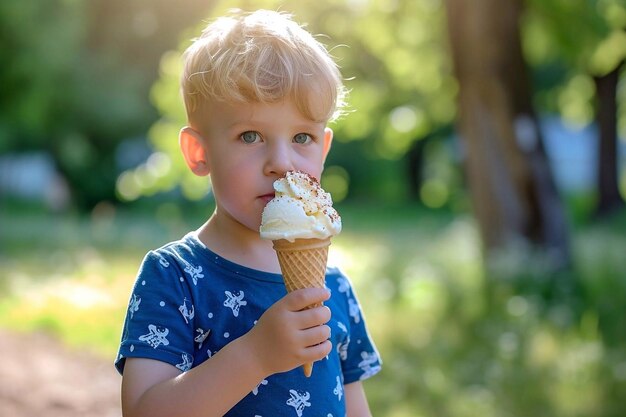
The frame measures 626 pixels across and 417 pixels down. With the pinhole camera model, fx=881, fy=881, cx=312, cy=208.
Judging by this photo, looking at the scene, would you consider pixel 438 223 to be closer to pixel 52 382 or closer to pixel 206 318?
pixel 52 382

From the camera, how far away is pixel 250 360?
1.91 metres

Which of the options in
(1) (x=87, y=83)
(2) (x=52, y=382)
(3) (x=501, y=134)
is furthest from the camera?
(1) (x=87, y=83)

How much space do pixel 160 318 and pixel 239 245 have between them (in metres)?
0.30

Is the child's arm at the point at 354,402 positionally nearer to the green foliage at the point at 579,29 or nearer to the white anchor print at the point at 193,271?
the white anchor print at the point at 193,271

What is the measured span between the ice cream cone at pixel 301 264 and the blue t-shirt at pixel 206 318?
0.46 ft

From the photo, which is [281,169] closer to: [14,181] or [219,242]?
[219,242]

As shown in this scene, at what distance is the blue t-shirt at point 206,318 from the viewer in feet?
6.63

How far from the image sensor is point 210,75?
212cm

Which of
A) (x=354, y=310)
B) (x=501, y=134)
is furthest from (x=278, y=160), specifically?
(x=501, y=134)

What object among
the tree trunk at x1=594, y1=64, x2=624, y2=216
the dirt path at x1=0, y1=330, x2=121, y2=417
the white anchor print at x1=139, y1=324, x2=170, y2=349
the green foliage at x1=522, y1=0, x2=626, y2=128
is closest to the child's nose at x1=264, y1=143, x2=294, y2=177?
the white anchor print at x1=139, y1=324, x2=170, y2=349

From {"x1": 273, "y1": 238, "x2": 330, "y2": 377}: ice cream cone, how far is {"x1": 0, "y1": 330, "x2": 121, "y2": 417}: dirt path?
13.2 ft

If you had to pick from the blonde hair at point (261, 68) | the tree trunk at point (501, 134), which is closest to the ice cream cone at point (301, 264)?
the blonde hair at point (261, 68)

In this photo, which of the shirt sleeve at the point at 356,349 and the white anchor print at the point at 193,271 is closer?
the white anchor print at the point at 193,271

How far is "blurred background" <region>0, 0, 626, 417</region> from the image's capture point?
6242 mm
